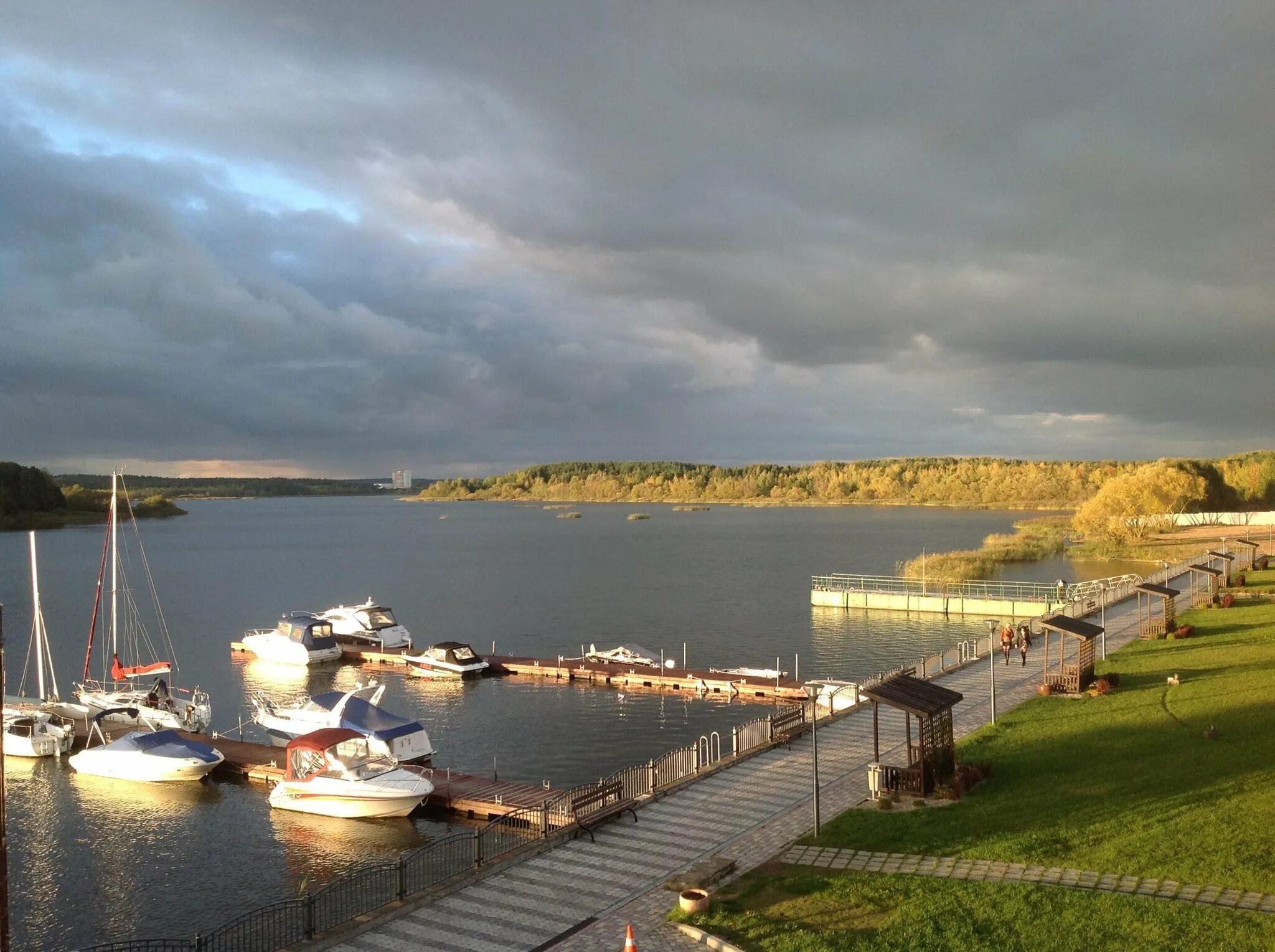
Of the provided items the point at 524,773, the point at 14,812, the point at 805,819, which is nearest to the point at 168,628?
the point at 14,812

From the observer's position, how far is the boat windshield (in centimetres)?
6228

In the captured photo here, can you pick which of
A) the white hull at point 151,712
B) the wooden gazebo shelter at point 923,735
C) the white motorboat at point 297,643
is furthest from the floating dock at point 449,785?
the white motorboat at point 297,643

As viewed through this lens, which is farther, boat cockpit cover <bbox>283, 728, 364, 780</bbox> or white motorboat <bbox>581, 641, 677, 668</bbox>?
white motorboat <bbox>581, 641, 677, 668</bbox>

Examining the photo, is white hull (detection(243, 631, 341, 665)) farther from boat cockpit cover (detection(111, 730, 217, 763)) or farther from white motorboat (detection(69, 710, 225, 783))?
boat cockpit cover (detection(111, 730, 217, 763))

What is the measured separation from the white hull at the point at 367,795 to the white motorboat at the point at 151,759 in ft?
20.3

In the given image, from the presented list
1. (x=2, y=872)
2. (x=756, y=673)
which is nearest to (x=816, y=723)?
(x=2, y=872)

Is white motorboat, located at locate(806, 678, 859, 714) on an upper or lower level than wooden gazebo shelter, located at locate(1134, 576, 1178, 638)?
lower

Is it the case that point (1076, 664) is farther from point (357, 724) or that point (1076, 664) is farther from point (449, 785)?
point (357, 724)

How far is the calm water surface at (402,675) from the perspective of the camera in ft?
79.6

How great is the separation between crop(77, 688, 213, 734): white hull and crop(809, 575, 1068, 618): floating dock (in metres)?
45.6

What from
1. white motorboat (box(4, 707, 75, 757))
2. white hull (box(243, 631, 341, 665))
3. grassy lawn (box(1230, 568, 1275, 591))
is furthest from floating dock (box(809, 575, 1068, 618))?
white motorboat (box(4, 707, 75, 757))

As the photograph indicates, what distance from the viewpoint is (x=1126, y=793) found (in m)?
19.5

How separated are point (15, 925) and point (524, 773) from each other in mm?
15119

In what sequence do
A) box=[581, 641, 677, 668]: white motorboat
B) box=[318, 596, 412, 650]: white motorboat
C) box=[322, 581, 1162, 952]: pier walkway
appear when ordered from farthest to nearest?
box=[318, 596, 412, 650]: white motorboat < box=[581, 641, 677, 668]: white motorboat < box=[322, 581, 1162, 952]: pier walkway
